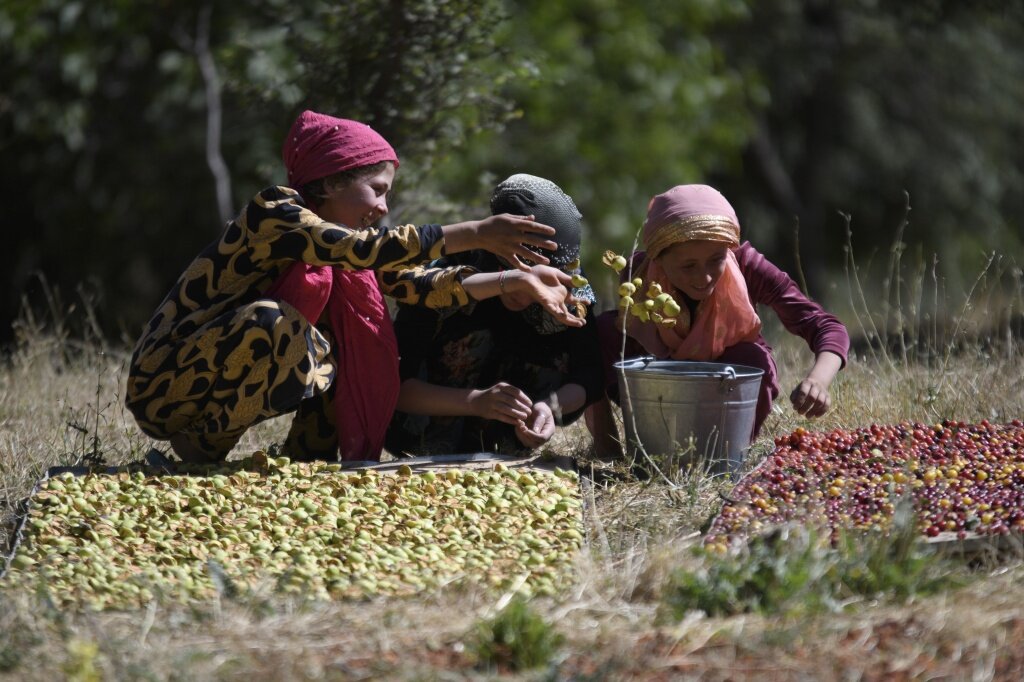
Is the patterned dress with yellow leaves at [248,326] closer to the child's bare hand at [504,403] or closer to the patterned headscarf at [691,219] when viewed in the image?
the child's bare hand at [504,403]

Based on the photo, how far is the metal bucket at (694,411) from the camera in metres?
3.71

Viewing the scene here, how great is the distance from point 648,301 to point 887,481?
89 cm

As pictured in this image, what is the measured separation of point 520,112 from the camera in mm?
5574

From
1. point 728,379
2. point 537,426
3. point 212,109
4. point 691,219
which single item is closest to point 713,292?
point 691,219

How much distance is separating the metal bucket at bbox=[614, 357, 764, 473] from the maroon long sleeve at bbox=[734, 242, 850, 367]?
350 millimetres

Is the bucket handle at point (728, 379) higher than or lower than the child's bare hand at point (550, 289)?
lower

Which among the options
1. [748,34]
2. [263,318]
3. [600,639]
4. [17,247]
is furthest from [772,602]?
[748,34]

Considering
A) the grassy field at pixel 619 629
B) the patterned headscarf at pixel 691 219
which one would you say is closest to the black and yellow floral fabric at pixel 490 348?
the patterned headscarf at pixel 691 219

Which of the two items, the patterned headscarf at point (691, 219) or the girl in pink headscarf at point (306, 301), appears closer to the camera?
the girl in pink headscarf at point (306, 301)

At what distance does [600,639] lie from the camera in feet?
7.93

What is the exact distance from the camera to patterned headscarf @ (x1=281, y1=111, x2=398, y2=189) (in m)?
3.83

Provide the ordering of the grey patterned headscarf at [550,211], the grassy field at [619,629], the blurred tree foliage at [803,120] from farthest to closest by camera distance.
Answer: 1. the blurred tree foliage at [803,120]
2. the grey patterned headscarf at [550,211]
3. the grassy field at [619,629]

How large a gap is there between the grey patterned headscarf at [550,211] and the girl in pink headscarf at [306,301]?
0.13 meters

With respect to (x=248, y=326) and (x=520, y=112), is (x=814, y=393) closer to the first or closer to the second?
(x=248, y=326)
